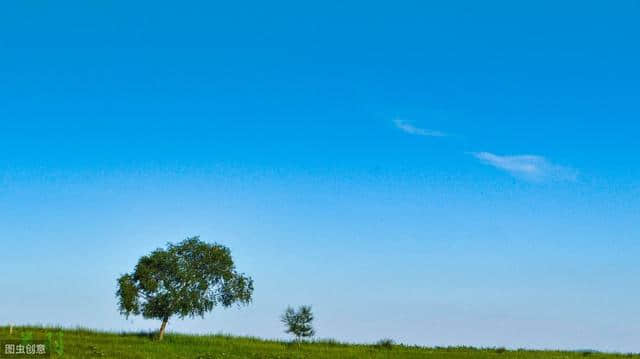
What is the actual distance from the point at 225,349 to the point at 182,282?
37.1 feet

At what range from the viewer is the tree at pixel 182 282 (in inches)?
2422

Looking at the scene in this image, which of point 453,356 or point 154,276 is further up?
point 154,276

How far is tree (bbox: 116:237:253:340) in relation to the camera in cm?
6153

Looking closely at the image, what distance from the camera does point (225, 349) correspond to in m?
52.6

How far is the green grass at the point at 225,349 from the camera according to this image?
158 feet

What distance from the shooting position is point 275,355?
4928 centimetres

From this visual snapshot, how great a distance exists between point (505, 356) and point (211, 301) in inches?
965

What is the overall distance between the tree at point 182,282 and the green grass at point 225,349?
2.44m

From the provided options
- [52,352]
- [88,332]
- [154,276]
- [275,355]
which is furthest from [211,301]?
[52,352]

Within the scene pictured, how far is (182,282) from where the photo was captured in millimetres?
62250

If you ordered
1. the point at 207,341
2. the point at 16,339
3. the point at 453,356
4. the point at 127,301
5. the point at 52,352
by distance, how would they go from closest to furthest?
the point at 52,352
the point at 16,339
the point at 453,356
the point at 207,341
the point at 127,301

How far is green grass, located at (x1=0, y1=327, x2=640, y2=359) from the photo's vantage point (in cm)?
4822

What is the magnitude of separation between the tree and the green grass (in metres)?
2.44

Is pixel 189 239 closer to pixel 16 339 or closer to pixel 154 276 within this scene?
pixel 154 276
